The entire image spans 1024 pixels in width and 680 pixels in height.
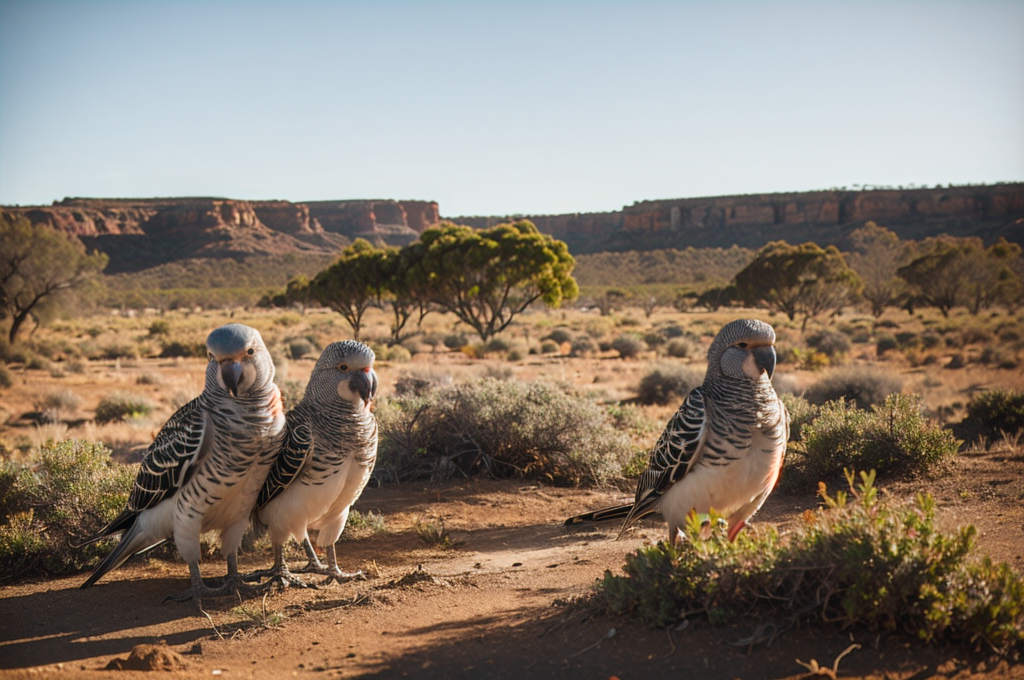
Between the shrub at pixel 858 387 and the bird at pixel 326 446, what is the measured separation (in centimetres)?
1239

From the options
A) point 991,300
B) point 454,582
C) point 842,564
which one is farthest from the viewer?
point 991,300

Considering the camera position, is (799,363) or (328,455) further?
(799,363)

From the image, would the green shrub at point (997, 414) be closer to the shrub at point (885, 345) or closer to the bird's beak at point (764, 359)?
the bird's beak at point (764, 359)

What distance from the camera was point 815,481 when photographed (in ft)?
27.0

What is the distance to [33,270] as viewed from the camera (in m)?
31.0

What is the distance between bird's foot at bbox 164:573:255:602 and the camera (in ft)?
17.5

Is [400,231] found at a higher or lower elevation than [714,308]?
higher

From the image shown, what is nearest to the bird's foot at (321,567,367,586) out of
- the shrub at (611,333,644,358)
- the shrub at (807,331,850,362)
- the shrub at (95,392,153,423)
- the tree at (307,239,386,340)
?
the shrub at (95,392,153,423)

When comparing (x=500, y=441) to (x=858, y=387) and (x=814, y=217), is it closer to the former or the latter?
(x=858, y=387)

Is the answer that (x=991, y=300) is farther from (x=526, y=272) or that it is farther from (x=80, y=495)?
(x=80, y=495)

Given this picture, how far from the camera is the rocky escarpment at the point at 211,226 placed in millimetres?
97188

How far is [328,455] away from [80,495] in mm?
3327

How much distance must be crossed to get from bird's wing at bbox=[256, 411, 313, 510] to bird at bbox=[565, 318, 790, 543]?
254cm

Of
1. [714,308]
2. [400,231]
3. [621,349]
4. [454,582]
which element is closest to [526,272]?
[621,349]
